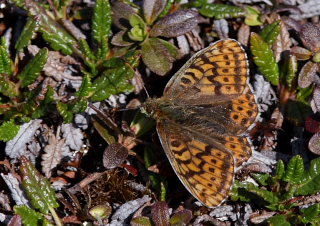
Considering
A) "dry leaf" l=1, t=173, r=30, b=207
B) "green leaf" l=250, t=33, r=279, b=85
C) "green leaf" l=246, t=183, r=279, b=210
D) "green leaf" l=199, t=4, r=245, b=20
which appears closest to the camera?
"green leaf" l=246, t=183, r=279, b=210

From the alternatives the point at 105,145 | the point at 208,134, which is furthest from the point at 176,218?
the point at 105,145

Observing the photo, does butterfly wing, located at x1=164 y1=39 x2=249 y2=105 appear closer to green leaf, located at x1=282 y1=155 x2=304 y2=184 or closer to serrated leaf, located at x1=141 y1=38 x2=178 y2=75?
serrated leaf, located at x1=141 y1=38 x2=178 y2=75

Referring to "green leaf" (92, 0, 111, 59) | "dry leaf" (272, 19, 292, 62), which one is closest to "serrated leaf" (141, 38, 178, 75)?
"green leaf" (92, 0, 111, 59)

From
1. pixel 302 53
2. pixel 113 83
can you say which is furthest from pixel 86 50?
pixel 302 53

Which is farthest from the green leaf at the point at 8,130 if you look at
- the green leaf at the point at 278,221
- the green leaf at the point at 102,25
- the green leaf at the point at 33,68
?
the green leaf at the point at 278,221

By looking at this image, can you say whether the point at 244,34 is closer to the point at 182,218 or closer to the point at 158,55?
the point at 158,55

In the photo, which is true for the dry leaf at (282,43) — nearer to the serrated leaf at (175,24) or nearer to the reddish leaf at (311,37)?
the reddish leaf at (311,37)
